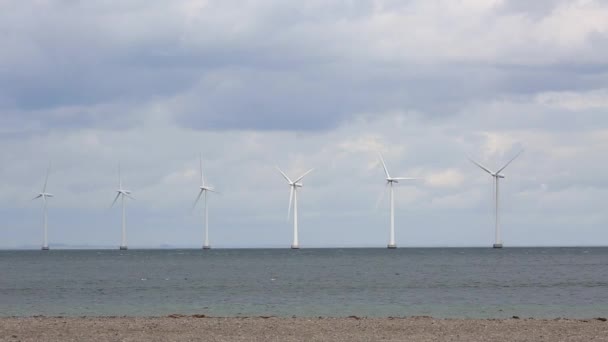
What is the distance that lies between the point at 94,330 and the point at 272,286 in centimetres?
4035

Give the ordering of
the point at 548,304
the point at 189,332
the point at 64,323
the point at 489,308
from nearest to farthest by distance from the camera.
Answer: the point at 189,332 < the point at 64,323 < the point at 489,308 < the point at 548,304

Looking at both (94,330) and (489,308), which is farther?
(489,308)

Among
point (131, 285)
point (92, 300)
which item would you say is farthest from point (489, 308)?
point (131, 285)

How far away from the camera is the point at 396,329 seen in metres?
37.8

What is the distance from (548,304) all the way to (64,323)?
1127 inches

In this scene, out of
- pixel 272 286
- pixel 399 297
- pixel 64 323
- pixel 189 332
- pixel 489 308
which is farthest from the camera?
pixel 272 286

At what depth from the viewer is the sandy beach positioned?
3466 centimetres

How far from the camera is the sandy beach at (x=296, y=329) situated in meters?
34.7

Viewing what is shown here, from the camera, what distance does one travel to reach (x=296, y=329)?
3772cm

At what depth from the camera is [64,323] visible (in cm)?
4062

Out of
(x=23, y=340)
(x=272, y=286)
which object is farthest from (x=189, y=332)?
(x=272, y=286)

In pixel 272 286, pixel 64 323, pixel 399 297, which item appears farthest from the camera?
pixel 272 286

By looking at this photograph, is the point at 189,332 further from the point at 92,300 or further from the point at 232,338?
the point at 92,300

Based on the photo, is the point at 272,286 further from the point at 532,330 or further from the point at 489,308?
the point at 532,330
